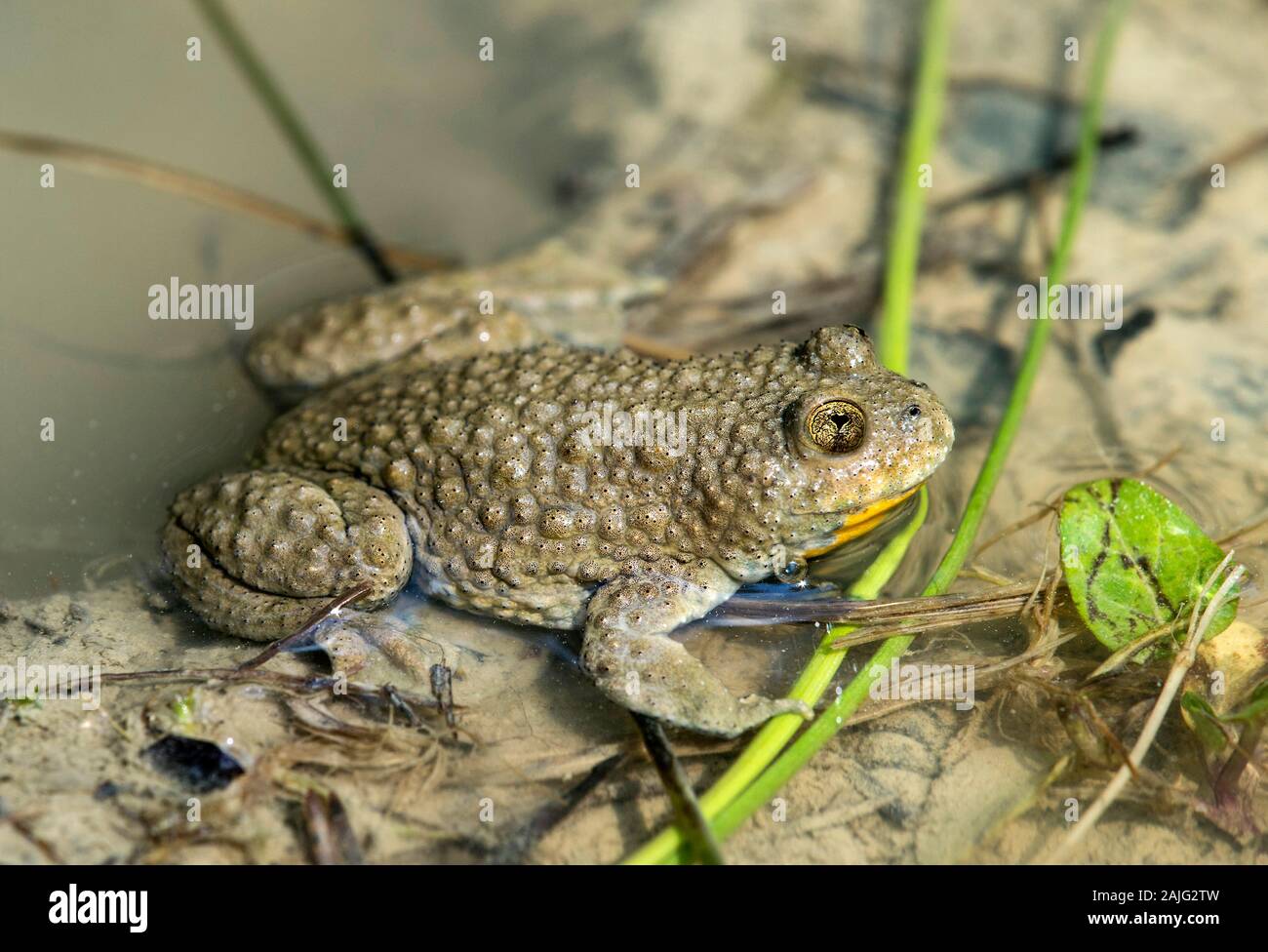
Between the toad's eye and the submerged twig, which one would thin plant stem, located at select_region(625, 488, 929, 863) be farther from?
the toad's eye

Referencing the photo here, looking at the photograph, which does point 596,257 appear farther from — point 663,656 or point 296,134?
point 663,656

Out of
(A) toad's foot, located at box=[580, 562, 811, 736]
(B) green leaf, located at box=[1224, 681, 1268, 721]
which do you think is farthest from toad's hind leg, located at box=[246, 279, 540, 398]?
(B) green leaf, located at box=[1224, 681, 1268, 721]

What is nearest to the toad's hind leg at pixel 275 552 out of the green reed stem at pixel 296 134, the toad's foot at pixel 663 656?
the toad's foot at pixel 663 656

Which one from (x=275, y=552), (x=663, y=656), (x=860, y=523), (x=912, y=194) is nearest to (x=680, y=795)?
(x=663, y=656)

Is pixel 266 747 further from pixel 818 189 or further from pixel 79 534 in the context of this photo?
pixel 818 189

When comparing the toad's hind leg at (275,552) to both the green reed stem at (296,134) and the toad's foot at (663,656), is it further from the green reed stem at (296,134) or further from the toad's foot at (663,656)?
the green reed stem at (296,134)

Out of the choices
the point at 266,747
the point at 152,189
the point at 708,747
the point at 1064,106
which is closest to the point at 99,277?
the point at 152,189
